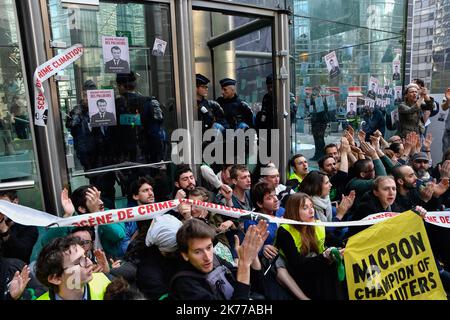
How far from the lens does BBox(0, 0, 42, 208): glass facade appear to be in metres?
3.29

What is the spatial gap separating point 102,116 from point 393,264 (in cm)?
285

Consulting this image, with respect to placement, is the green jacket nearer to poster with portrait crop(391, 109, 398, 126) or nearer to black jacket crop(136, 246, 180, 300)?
black jacket crop(136, 246, 180, 300)

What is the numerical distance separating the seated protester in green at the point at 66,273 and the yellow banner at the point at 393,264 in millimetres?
1474

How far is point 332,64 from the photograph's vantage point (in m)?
6.24

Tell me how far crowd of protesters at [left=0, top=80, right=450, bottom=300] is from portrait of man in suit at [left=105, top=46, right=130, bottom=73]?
4.01 ft

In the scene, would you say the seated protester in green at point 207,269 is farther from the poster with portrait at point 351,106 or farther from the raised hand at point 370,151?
the poster with portrait at point 351,106

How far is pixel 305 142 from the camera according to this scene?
5.99 meters

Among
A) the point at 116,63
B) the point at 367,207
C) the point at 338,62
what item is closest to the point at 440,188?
the point at 367,207

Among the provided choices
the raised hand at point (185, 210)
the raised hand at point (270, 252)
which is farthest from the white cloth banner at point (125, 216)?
the raised hand at point (270, 252)

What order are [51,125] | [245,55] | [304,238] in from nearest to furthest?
[304,238]
[51,125]
[245,55]
